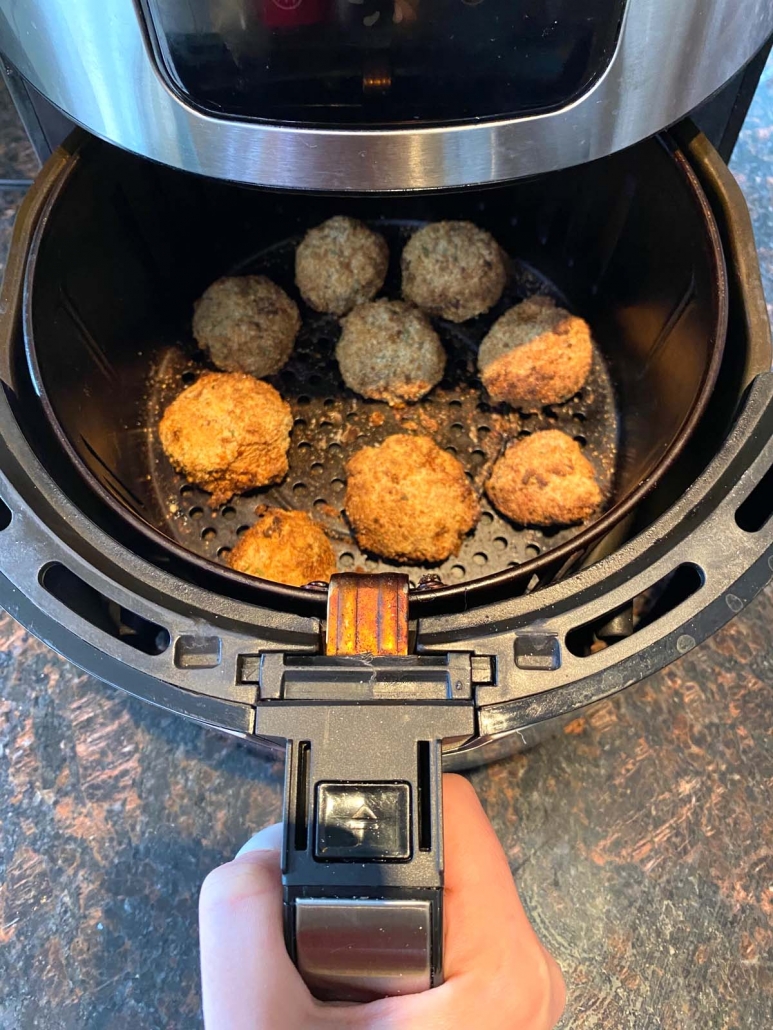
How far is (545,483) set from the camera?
85cm

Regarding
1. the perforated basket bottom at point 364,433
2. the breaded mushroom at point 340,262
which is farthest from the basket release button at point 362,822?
the breaded mushroom at point 340,262

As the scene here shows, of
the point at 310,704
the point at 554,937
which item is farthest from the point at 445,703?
the point at 554,937

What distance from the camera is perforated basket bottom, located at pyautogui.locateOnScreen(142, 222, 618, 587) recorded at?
2.99ft

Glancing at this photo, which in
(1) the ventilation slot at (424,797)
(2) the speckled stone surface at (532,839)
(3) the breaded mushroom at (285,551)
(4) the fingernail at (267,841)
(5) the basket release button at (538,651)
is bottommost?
(2) the speckled stone surface at (532,839)

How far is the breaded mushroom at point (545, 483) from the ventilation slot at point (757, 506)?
0.23 meters

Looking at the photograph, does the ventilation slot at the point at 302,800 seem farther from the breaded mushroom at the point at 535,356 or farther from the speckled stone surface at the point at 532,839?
the breaded mushroom at the point at 535,356

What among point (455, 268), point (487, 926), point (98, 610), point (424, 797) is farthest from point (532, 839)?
point (455, 268)

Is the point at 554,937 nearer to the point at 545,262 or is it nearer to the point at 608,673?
the point at 608,673

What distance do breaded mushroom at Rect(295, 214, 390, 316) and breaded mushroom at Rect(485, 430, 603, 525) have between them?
1.01ft

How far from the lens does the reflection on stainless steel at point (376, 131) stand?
52 cm

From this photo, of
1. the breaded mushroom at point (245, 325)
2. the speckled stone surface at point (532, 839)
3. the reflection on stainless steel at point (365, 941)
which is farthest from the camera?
the breaded mushroom at point (245, 325)

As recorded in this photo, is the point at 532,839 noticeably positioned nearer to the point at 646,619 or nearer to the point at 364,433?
the point at 646,619

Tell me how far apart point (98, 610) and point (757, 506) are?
57 cm

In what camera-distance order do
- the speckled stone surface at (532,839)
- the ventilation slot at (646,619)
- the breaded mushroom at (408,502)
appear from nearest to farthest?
the ventilation slot at (646,619) → the speckled stone surface at (532,839) → the breaded mushroom at (408,502)
